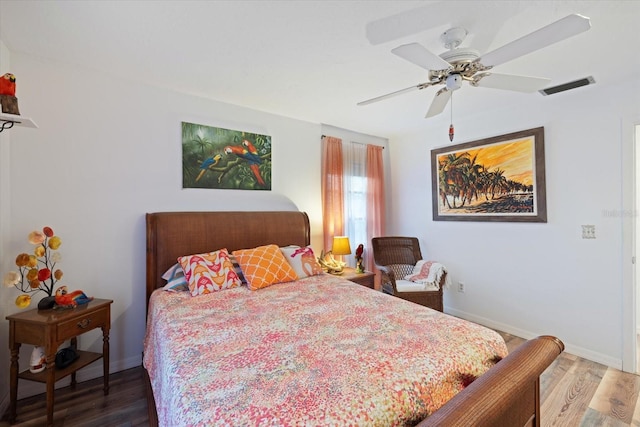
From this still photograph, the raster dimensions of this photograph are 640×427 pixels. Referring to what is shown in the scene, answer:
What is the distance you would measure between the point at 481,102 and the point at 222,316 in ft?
10.6

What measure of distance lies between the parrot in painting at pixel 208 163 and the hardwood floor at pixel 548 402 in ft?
6.07

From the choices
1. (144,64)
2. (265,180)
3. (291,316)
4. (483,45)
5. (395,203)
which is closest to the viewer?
(291,316)

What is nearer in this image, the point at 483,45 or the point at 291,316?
the point at 291,316

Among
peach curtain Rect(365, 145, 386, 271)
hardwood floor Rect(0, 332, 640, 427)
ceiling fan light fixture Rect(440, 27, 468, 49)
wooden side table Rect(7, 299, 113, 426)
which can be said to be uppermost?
ceiling fan light fixture Rect(440, 27, 468, 49)

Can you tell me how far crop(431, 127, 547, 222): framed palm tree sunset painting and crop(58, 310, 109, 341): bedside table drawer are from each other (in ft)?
12.2

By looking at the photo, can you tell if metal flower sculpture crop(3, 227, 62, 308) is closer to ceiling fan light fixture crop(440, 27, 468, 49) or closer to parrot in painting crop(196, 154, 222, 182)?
parrot in painting crop(196, 154, 222, 182)

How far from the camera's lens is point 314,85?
256 centimetres

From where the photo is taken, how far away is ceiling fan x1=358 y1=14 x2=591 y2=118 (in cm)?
129

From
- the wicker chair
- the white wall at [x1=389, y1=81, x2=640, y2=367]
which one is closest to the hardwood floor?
the white wall at [x1=389, y1=81, x2=640, y2=367]

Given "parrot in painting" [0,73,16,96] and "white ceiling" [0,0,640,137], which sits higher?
"white ceiling" [0,0,640,137]

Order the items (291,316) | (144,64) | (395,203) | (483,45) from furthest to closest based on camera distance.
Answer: (395,203), (144,64), (483,45), (291,316)

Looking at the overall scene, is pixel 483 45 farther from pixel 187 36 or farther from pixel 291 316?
pixel 291 316

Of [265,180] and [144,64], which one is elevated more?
[144,64]

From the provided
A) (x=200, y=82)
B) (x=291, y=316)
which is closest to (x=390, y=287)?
(x=291, y=316)
